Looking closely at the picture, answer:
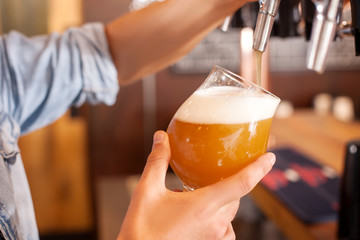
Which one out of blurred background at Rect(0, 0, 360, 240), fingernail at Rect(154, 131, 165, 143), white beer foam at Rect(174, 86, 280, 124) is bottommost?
blurred background at Rect(0, 0, 360, 240)

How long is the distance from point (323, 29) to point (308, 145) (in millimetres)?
1814

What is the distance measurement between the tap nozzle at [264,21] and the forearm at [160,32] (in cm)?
18

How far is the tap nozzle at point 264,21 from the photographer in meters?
0.74

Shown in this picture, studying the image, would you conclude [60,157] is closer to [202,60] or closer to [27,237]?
[202,60]

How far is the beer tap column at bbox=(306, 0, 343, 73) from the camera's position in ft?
2.51

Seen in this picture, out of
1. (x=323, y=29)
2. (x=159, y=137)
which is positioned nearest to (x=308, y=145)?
(x=323, y=29)

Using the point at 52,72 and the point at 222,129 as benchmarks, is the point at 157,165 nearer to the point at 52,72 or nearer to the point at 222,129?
the point at 222,129

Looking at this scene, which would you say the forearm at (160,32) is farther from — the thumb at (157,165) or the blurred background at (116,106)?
the blurred background at (116,106)

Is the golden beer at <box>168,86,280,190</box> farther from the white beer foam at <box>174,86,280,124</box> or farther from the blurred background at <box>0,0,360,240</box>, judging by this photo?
the blurred background at <box>0,0,360,240</box>

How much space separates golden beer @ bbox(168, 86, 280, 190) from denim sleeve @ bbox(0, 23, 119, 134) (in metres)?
0.42

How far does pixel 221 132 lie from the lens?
0.75 m

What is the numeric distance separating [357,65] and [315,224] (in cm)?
287

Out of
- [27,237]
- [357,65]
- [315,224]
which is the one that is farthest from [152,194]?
[357,65]

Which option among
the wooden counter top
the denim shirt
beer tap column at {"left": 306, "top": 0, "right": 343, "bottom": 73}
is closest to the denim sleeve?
the denim shirt
